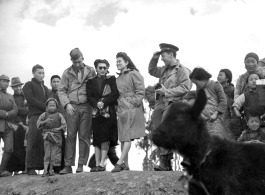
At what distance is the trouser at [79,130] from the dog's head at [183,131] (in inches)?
177

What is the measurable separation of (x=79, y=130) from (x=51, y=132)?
0.68m

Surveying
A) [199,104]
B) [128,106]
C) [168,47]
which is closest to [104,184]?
[128,106]

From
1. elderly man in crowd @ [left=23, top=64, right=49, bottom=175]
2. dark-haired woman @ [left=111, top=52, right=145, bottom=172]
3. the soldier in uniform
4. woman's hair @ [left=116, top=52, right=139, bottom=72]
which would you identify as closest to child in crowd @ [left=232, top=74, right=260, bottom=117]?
the soldier in uniform

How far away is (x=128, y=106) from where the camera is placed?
9.00 metres

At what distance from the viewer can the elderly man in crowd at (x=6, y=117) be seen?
35.8 feet

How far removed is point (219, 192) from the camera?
5.23m

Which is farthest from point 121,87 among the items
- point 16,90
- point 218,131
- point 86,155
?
point 16,90

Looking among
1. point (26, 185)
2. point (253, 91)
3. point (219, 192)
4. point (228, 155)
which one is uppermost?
point (253, 91)

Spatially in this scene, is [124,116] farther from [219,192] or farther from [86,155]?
[219,192]

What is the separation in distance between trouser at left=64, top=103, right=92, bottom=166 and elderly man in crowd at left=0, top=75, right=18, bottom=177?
1.99 metres

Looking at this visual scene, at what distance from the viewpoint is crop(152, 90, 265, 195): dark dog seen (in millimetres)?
5246

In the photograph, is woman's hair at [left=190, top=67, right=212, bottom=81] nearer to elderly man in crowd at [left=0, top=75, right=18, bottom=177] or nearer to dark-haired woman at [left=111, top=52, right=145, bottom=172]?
dark-haired woman at [left=111, top=52, right=145, bottom=172]

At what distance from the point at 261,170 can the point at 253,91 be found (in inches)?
135

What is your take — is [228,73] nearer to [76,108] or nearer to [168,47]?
[168,47]
